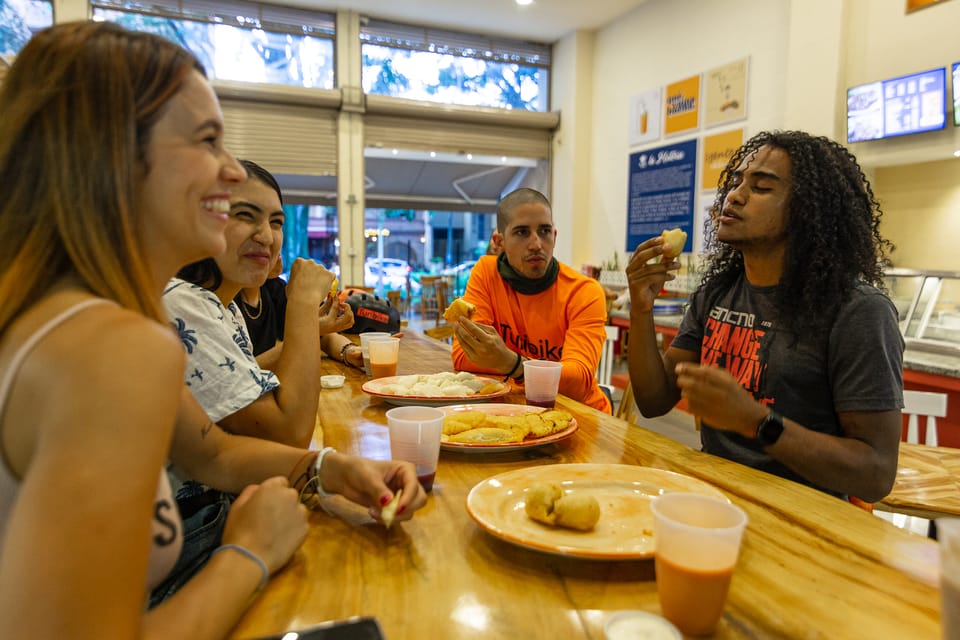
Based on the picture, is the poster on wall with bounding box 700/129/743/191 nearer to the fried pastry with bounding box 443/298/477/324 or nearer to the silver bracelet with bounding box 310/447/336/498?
the fried pastry with bounding box 443/298/477/324

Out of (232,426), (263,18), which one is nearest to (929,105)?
(232,426)

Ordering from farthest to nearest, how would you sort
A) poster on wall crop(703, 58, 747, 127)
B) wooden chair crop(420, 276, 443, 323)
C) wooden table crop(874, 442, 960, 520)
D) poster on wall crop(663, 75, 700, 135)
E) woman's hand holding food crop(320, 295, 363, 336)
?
1. wooden chair crop(420, 276, 443, 323)
2. poster on wall crop(663, 75, 700, 135)
3. poster on wall crop(703, 58, 747, 127)
4. woman's hand holding food crop(320, 295, 363, 336)
5. wooden table crop(874, 442, 960, 520)

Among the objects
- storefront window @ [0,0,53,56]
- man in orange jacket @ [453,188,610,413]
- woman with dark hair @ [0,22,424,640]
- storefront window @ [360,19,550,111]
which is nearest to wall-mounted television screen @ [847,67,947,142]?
man in orange jacket @ [453,188,610,413]

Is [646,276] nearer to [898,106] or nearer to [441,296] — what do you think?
[898,106]

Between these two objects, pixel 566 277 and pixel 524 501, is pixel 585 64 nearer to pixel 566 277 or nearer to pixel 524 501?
pixel 566 277

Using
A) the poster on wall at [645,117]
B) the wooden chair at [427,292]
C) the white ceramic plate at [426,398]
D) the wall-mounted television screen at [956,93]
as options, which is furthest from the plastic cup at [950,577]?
the wooden chair at [427,292]

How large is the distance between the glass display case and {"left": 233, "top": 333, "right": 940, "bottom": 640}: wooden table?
3.04 m

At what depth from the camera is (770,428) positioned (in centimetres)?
130

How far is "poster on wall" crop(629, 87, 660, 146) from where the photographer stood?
6.02 m

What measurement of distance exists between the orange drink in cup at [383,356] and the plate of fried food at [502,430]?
0.62m

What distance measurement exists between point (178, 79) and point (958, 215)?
466cm

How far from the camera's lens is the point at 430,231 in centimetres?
1154

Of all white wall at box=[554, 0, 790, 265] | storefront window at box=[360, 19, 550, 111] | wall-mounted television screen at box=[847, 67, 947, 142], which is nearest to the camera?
wall-mounted television screen at box=[847, 67, 947, 142]

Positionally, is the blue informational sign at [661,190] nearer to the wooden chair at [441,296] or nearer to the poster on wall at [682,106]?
the poster on wall at [682,106]
